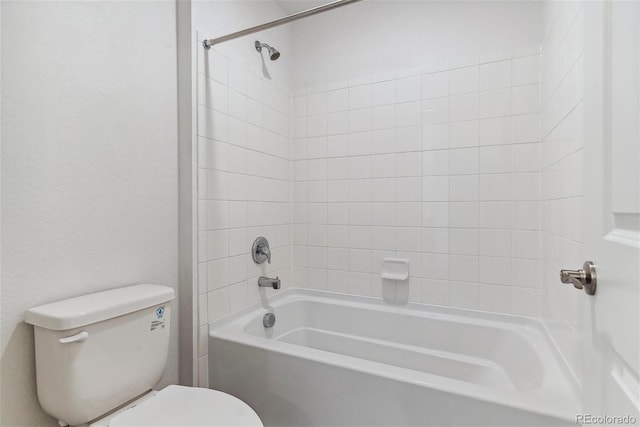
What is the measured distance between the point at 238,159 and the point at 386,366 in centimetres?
129

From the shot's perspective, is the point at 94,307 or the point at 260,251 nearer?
the point at 94,307

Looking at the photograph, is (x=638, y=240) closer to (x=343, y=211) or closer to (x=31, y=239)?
(x=31, y=239)

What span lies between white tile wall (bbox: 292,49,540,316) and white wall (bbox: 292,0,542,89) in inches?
3.5

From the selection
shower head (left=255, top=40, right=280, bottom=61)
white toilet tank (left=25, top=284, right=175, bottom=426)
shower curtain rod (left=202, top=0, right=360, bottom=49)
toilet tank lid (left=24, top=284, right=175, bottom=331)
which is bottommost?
white toilet tank (left=25, top=284, right=175, bottom=426)

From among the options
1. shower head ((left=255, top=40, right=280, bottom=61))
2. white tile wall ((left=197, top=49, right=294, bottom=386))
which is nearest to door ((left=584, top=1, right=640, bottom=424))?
white tile wall ((left=197, top=49, right=294, bottom=386))

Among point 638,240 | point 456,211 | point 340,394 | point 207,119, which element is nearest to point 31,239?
point 207,119

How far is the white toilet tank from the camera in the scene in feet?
3.19

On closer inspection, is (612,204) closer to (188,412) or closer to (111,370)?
(188,412)

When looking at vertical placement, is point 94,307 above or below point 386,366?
above

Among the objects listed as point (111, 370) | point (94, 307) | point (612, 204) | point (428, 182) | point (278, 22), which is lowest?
point (111, 370)

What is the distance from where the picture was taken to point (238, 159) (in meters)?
1.81

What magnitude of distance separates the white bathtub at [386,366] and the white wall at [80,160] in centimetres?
44

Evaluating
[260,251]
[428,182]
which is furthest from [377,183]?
[260,251]

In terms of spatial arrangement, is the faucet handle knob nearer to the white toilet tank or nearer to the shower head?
the white toilet tank
